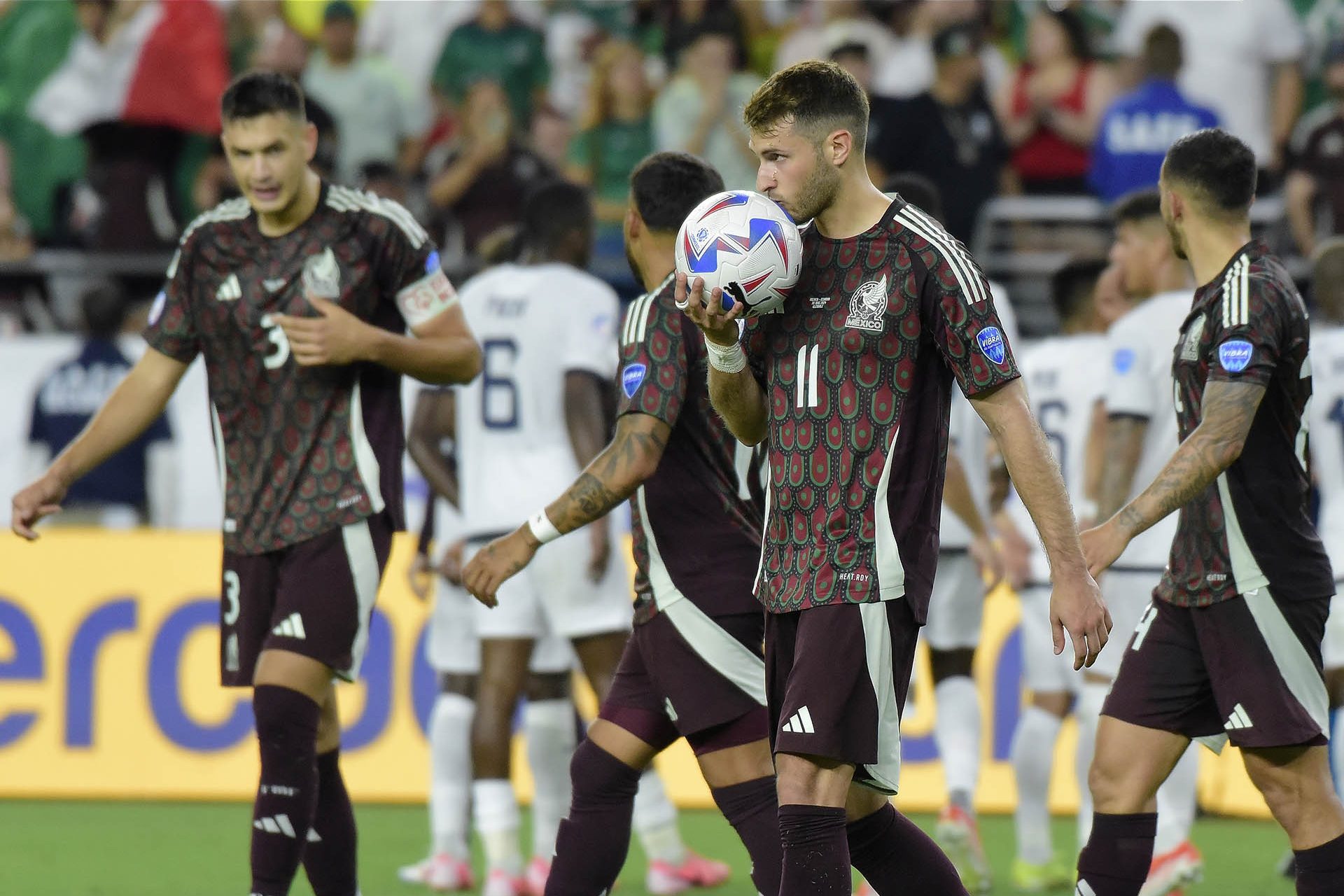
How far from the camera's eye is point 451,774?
8359 mm

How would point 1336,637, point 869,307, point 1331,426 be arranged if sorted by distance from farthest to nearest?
point 1336,637, point 1331,426, point 869,307

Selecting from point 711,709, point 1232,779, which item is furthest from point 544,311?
point 1232,779

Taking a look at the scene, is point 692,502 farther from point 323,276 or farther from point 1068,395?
point 1068,395

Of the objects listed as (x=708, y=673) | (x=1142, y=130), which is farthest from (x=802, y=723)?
(x=1142, y=130)

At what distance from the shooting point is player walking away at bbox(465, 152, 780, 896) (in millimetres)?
5664

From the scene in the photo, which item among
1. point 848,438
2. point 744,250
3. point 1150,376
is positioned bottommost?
point 848,438

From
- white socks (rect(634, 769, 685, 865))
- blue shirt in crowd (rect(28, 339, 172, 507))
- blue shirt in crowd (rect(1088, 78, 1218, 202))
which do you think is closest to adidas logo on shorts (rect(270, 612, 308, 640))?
white socks (rect(634, 769, 685, 865))

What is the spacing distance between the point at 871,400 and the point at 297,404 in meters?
2.20

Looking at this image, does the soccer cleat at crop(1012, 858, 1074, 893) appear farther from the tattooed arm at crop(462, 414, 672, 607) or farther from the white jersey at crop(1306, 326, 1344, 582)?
the tattooed arm at crop(462, 414, 672, 607)

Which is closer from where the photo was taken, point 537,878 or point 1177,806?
point 1177,806

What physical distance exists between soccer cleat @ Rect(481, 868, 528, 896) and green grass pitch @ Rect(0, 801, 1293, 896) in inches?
18.3

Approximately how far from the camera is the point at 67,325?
46.8 feet

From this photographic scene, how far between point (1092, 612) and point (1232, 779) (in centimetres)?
598

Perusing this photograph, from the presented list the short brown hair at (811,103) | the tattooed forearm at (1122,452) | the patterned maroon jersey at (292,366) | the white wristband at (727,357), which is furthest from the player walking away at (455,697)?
the short brown hair at (811,103)
